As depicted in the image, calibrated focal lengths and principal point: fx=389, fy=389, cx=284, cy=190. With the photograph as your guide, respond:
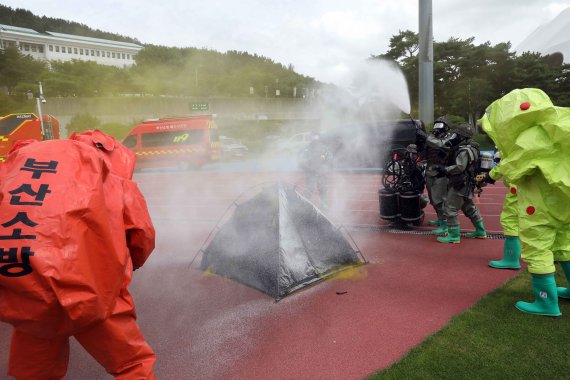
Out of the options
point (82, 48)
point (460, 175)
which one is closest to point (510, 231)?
point (460, 175)

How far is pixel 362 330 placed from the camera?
362cm

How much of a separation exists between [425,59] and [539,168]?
1286 centimetres

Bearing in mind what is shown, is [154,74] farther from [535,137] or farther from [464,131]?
[535,137]

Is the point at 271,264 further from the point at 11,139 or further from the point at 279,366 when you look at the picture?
the point at 11,139

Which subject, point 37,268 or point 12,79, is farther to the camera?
point 12,79

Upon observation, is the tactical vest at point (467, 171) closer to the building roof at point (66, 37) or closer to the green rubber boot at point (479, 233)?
the green rubber boot at point (479, 233)

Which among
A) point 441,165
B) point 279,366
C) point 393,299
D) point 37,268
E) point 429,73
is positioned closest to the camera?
point 37,268

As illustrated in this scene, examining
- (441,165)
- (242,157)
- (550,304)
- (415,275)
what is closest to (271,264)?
(415,275)

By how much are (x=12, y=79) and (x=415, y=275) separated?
1455 cm

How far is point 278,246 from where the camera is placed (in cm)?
438

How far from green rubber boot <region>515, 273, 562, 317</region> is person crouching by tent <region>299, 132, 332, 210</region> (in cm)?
470

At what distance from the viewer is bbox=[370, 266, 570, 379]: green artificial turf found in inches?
112

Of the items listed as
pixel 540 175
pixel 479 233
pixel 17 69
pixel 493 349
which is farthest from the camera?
pixel 17 69

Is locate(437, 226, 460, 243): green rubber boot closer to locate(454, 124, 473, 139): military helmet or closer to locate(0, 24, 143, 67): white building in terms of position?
locate(454, 124, 473, 139): military helmet
